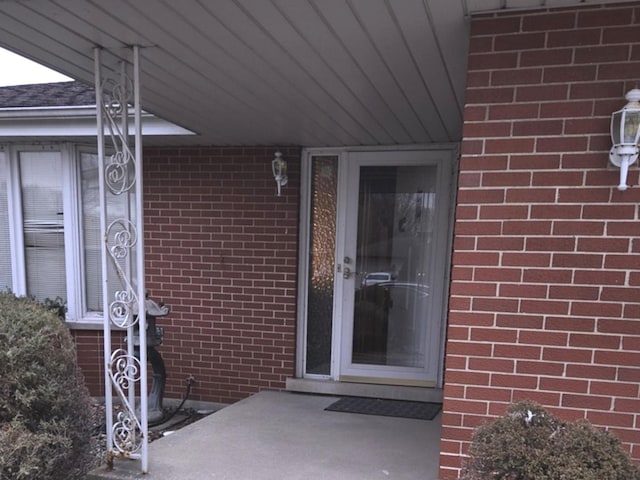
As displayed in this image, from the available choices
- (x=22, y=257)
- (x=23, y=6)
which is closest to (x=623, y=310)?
(x=23, y=6)

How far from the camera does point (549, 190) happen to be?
5.75ft

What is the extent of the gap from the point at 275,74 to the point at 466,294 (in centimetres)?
154

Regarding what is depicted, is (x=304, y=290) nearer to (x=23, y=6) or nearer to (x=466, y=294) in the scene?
(x=466, y=294)

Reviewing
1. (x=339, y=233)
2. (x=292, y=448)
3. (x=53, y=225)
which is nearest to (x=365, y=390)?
(x=292, y=448)

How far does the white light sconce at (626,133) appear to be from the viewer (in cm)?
156

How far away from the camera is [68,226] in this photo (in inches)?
172

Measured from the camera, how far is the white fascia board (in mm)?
3668

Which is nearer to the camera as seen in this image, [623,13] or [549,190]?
[623,13]

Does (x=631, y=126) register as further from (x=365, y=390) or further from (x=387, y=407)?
(x=365, y=390)

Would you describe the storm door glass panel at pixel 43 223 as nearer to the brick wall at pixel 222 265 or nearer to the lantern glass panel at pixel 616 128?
the brick wall at pixel 222 265

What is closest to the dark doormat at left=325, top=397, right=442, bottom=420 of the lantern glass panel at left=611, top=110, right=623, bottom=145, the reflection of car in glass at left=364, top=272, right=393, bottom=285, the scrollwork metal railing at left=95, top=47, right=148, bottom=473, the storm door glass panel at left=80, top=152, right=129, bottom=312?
the reflection of car in glass at left=364, top=272, right=393, bottom=285

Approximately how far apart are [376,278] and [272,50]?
2.55 meters

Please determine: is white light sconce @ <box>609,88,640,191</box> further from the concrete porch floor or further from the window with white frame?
the window with white frame

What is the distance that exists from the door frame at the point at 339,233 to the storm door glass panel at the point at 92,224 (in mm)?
1992
